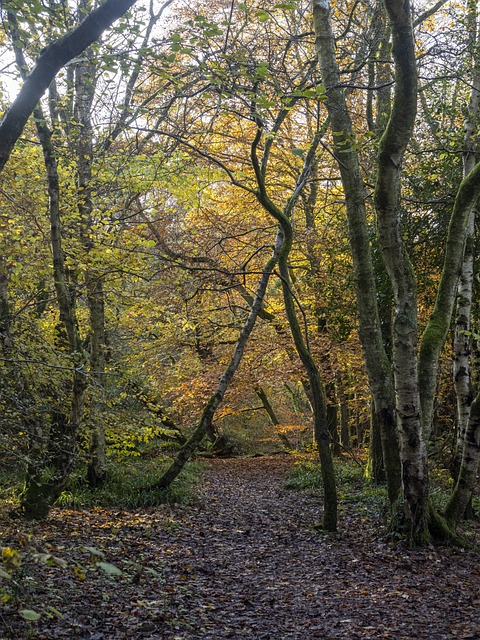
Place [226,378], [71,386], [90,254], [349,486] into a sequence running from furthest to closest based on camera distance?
1. [349,486]
2. [226,378]
3. [90,254]
4. [71,386]

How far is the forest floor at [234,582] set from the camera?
4.66m

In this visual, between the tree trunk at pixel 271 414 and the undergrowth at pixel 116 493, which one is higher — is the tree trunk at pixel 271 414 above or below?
above

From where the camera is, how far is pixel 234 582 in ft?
20.9

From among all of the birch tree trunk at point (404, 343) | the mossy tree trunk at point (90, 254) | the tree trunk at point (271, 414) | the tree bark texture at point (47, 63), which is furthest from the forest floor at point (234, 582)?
the tree trunk at point (271, 414)

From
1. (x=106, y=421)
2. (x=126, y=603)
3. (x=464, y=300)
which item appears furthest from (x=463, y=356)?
(x=126, y=603)

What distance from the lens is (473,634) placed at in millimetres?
4707

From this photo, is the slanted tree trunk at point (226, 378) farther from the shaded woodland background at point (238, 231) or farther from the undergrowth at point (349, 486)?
the undergrowth at point (349, 486)

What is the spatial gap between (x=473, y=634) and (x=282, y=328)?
40.8 ft

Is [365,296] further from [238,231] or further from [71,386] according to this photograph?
[238,231]

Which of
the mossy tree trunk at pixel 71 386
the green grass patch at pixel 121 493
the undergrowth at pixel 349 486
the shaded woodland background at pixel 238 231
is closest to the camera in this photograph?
the shaded woodland background at pixel 238 231

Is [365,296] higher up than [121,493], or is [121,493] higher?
[365,296]

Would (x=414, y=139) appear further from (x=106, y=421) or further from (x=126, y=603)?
(x=126, y=603)

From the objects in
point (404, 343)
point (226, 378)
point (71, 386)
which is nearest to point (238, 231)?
point (226, 378)

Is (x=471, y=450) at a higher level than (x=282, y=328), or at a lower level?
lower
